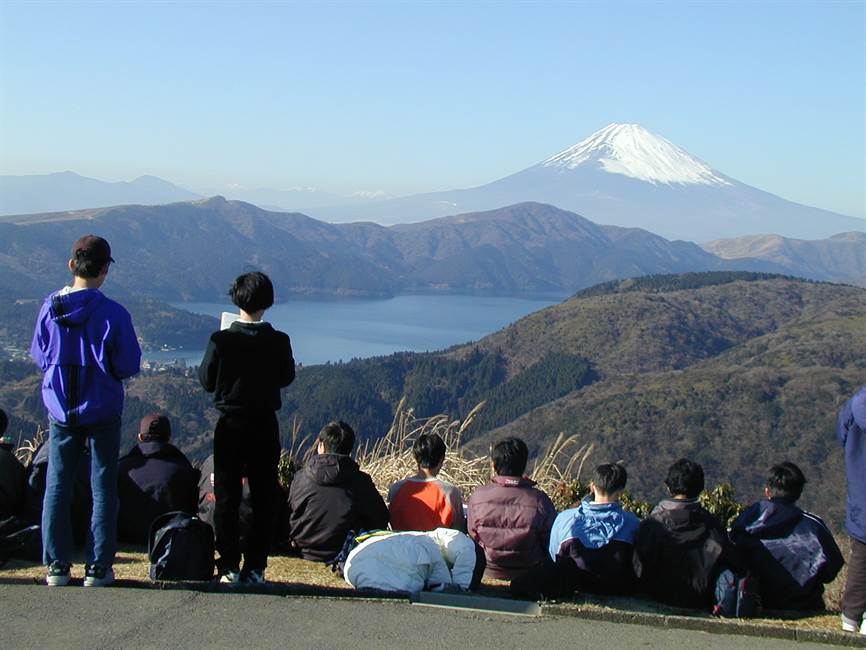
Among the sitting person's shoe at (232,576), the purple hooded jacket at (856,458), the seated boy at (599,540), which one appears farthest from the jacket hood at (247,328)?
the purple hooded jacket at (856,458)

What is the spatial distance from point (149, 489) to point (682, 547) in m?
3.04

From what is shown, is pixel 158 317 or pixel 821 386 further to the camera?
pixel 158 317

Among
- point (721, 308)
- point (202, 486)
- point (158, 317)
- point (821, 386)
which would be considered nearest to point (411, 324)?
point (158, 317)

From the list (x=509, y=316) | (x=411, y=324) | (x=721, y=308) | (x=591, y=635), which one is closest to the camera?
(x=591, y=635)

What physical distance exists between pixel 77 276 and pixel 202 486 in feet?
5.60

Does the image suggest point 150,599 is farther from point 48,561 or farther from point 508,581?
point 508,581

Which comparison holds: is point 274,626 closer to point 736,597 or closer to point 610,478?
point 610,478

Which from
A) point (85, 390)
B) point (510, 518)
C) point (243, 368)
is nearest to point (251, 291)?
point (243, 368)

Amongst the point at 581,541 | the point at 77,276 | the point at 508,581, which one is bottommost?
the point at 508,581

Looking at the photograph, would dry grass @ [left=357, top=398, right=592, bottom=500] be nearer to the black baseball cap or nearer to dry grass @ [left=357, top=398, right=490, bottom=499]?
dry grass @ [left=357, top=398, right=490, bottom=499]

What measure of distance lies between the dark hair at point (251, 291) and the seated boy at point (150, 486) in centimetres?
144

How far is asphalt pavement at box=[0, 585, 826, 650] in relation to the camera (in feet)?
13.9

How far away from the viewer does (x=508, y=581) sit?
18.3ft

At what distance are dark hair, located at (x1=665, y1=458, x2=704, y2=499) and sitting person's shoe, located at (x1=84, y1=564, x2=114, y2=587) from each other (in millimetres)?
2874
